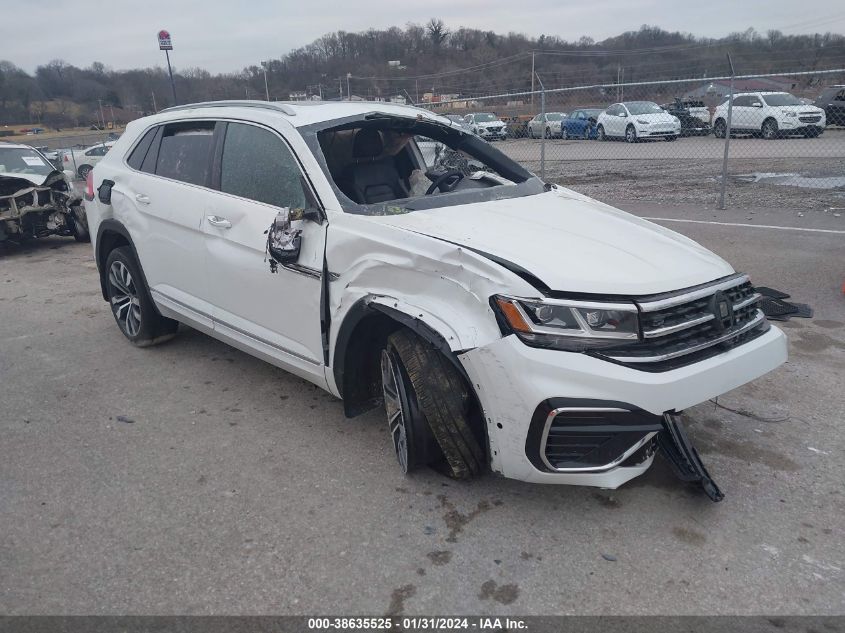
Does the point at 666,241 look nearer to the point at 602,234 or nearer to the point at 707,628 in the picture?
the point at 602,234

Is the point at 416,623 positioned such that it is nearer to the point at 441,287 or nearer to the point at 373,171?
the point at 441,287

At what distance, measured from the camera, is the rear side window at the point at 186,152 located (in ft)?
14.2

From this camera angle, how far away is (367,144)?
4.27 m

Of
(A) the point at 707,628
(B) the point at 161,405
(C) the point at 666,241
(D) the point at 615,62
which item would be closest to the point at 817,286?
(C) the point at 666,241

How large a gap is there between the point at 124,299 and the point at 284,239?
2464mm

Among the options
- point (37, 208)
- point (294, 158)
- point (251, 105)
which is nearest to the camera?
point (294, 158)

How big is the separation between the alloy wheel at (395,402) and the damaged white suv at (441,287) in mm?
12

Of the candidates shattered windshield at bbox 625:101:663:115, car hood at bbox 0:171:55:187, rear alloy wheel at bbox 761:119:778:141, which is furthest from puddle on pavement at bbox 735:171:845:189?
car hood at bbox 0:171:55:187

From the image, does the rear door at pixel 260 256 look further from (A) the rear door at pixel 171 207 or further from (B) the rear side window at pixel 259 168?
(A) the rear door at pixel 171 207

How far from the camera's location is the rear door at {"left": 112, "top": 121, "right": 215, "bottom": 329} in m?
4.30

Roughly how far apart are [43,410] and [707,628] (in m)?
3.89

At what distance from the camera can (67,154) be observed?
71.7 ft

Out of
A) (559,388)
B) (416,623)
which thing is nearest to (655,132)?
(559,388)

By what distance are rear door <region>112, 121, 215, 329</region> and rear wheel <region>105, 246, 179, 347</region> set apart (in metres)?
0.21
